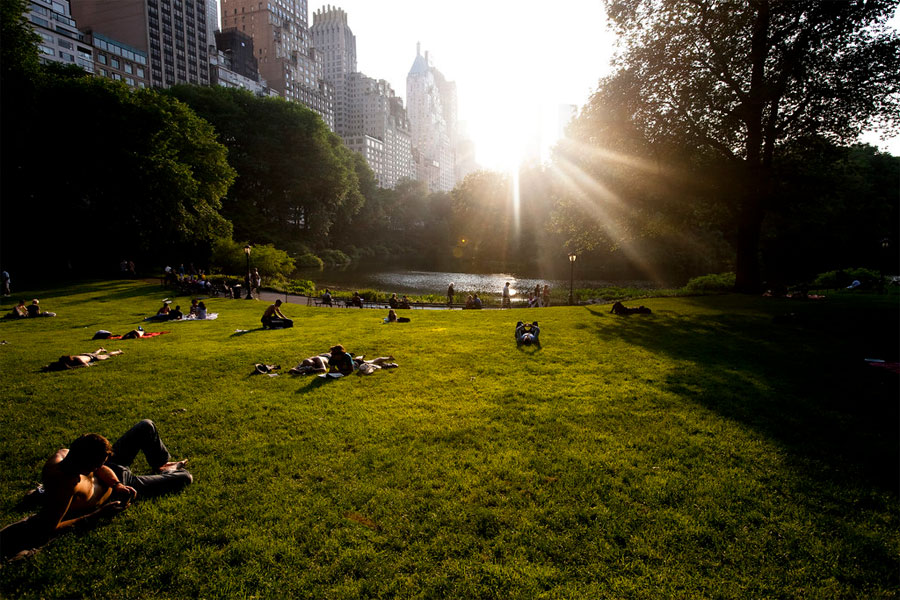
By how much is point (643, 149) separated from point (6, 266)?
46.1m

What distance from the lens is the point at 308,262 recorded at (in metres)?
57.1

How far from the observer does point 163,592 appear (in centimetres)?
368

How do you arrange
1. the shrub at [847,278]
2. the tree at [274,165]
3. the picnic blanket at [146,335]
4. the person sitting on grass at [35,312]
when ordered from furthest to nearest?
the tree at [274,165], the shrub at [847,278], the person sitting on grass at [35,312], the picnic blanket at [146,335]

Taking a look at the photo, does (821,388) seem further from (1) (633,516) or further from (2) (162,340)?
(2) (162,340)

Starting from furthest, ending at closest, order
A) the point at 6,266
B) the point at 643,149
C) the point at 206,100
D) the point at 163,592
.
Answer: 1. the point at 206,100
2. the point at 6,266
3. the point at 643,149
4. the point at 163,592

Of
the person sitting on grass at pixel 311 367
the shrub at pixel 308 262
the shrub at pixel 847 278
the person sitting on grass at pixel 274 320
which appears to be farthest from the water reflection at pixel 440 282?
the person sitting on grass at pixel 311 367

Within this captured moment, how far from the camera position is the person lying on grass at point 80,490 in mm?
4156

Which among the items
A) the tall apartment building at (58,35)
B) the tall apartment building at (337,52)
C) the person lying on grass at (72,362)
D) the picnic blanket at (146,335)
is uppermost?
the tall apartment building at (337,52)

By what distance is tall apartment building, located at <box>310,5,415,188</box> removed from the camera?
179 metres

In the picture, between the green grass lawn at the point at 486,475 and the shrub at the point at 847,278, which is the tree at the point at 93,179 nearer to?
the green grass lawn at the point at 486,475

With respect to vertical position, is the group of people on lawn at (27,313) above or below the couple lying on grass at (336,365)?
above

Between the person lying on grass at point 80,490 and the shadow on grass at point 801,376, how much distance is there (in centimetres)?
844

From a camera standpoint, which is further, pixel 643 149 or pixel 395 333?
pixel 643 149

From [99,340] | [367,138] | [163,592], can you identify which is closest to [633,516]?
[163,592]
